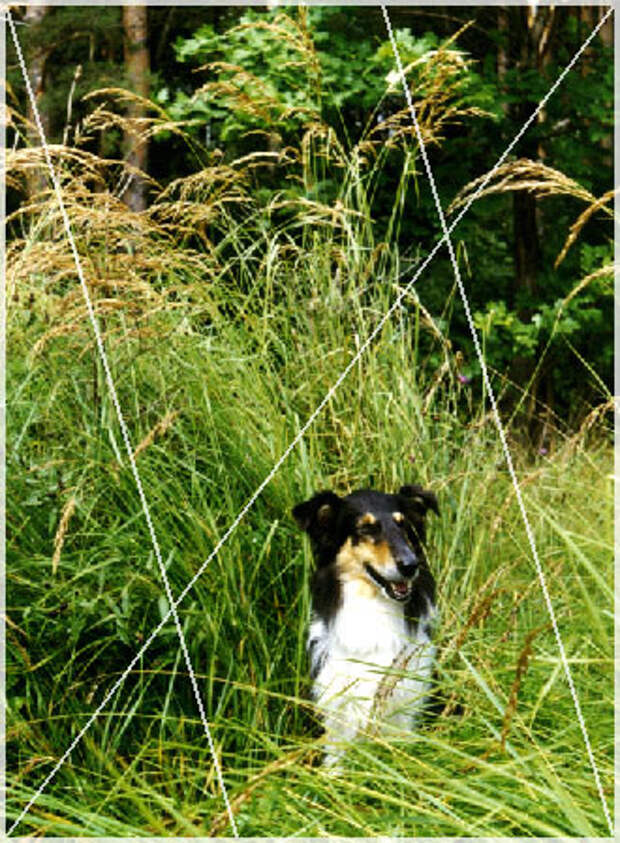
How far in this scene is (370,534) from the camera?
3094 mm

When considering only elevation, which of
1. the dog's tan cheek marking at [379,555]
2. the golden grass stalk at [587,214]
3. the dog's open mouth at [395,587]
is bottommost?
the dog's open mouth at [395,587]

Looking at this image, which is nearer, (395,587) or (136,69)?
(395,587)

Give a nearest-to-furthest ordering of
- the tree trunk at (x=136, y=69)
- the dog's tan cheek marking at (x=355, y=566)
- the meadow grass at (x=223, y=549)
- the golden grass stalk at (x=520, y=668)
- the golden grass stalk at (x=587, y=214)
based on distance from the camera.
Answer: the golden grass stalk at (x=520, y=668) → the golden grass stalk at (x=587, y=214) → the meadow grass at (x=223, y=549) → the dog's tan cheek marking at (x=355, y=566) → the tree trunk at (x=136, y=69)

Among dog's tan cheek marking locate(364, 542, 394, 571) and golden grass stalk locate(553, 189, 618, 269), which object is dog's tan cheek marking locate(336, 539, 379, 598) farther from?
golden grass stalk locate(553, 189, 618, 269)

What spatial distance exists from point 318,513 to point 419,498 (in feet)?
1.11

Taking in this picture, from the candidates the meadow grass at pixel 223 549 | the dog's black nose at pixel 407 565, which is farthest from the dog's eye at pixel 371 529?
the meadow grass at pixel 223 549

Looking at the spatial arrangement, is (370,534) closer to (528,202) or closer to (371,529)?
(371,529)

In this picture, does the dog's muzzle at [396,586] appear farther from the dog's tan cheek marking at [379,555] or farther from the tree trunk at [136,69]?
the tree trunk at [136,69]

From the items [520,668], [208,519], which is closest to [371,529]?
[208,519]

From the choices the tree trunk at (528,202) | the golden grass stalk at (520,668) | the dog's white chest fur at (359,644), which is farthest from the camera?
the tree trunk at (528,202)

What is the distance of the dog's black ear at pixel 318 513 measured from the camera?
3.01 metres

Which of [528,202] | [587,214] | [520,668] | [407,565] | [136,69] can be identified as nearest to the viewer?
[520,668]

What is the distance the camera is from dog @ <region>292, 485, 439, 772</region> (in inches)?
120

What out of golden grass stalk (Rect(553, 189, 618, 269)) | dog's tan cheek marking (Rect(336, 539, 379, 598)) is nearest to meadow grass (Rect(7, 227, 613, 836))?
dog's tan cheek marking (Rect(336, 539, 379, 598))
